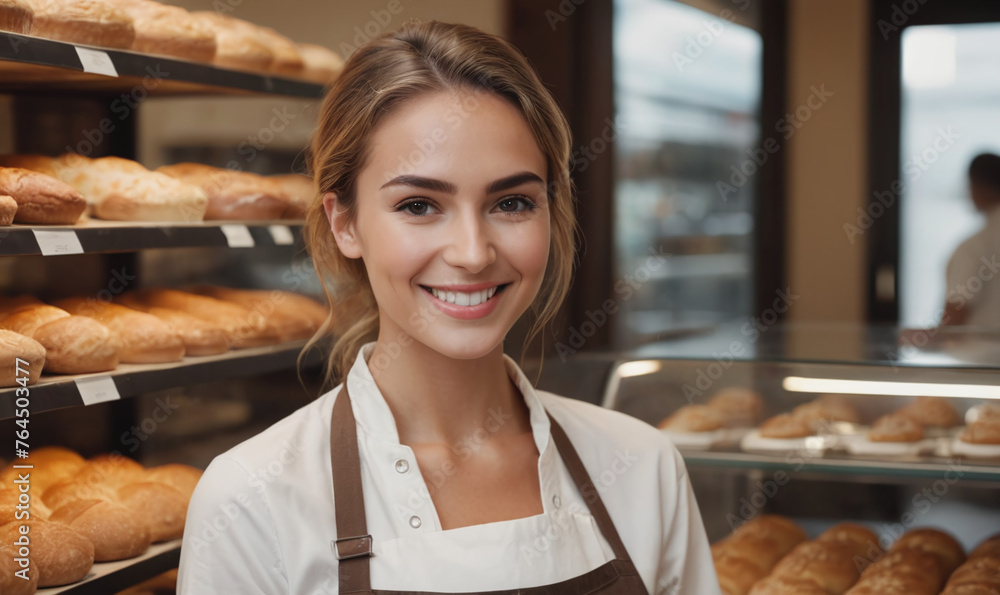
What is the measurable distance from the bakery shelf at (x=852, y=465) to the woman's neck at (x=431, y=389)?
93cm

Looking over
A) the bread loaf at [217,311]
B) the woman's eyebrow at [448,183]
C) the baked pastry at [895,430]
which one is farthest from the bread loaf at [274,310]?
the baked pastry at [895,430]

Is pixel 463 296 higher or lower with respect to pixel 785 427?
higher

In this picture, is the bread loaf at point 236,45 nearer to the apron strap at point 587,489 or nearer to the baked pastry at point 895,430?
the apron strap at point 587,489

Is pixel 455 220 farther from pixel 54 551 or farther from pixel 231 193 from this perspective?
pixel 231 193

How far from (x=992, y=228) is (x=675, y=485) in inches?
162

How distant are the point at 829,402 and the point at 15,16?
80.2 inches

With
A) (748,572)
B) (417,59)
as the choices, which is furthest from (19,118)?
(748,572)

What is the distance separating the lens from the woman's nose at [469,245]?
4.31 feet

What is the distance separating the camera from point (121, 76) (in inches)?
88.7

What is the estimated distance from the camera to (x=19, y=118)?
265 centimetres

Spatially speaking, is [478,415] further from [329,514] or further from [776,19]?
[776,19]

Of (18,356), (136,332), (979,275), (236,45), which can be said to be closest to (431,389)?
(18,356)

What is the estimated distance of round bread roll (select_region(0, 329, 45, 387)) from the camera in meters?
1.87

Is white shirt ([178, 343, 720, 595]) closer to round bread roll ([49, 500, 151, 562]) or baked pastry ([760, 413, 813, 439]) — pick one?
baked pastry ([760, 413, 813, 439])
